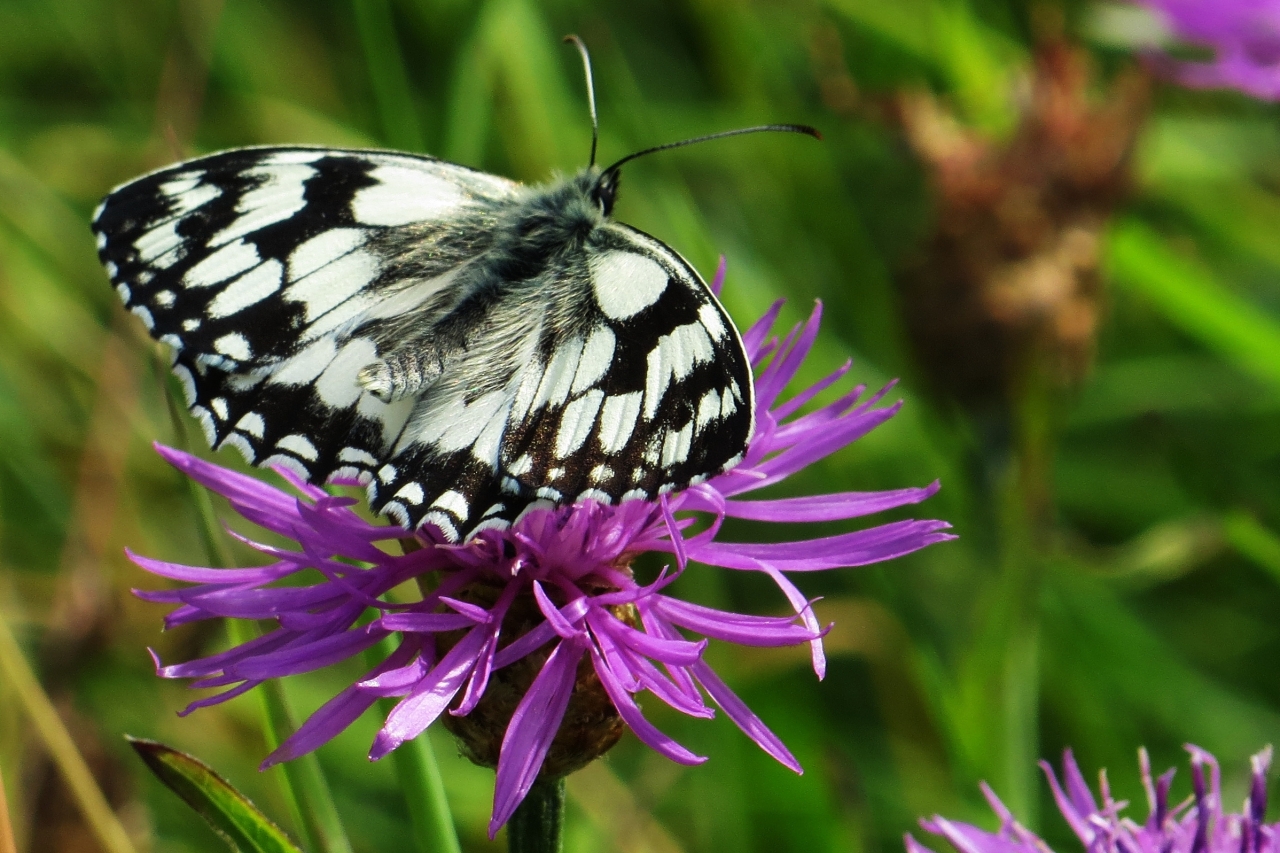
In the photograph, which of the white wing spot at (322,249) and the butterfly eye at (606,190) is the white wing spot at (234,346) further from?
the butterfly eye at (606,190)

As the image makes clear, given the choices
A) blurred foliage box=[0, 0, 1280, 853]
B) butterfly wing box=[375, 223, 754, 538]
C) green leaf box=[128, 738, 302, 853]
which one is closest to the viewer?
green leaf box=[128, 738, 302, 853]

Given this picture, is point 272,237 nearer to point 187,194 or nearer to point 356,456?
point 187,194

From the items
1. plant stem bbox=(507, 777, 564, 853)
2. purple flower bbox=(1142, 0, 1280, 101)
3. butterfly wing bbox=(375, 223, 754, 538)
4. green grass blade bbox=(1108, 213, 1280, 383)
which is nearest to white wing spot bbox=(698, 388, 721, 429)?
butterfly wing bbox=(375, 223, 754, 538)

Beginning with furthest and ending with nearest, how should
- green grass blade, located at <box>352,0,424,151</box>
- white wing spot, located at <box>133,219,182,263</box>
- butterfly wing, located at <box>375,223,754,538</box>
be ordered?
green grass blade, located at <box>352,0,424,151</box> → white wing spot, located at <box>133,219,182,263</box> → butterfly wing, located at <box>375,223,754,538</box>

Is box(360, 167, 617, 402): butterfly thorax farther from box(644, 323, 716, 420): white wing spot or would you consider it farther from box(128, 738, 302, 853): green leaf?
box(128, 738, 302, 853): green leaf

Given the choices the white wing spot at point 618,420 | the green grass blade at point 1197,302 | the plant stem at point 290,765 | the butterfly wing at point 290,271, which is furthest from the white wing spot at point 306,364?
the green grass blade at point 1197,302

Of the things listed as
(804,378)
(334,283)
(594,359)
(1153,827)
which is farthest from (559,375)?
(804,378)
